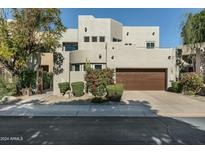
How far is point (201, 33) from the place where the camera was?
26.4 meters

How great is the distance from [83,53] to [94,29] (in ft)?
29.1

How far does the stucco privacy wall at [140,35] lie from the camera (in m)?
37.5

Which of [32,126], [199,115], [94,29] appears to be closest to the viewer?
[32,126]

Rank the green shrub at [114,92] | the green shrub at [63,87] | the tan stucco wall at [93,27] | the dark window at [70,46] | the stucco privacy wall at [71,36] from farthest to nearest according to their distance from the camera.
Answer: the dark window at [70,46], the stucco privacy wall at [71,36], the tan stucco wall at [93,27], the green shrub at [63,87], the green shrub at [114,92]

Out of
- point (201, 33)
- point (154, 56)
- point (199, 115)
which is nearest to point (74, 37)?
point (154, 56)

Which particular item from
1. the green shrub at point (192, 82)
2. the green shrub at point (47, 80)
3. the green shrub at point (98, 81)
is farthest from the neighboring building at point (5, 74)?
the green shrub at point (192, 82)

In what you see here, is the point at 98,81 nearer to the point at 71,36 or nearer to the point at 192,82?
the point at 192,82

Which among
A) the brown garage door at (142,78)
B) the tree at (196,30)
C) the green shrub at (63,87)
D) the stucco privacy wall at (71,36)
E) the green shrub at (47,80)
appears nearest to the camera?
the green shrub at (63,87)

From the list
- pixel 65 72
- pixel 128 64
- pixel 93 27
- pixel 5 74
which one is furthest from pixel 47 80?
pixel 128 64

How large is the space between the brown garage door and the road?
50.2ft

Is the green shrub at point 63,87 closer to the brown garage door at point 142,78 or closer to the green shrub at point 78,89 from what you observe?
the green shrub at point 78,89

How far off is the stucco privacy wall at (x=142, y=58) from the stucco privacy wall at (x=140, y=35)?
1094cm

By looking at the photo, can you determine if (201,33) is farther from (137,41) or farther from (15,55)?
(15,55)
